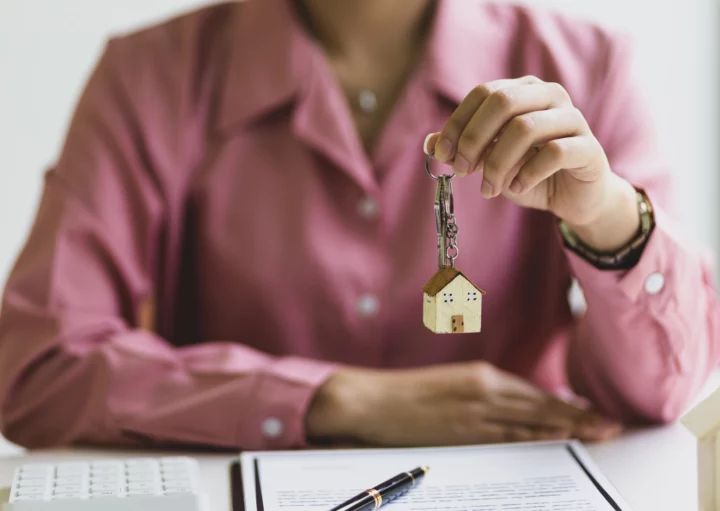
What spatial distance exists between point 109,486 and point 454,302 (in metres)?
0.33

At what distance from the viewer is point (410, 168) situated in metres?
1.12

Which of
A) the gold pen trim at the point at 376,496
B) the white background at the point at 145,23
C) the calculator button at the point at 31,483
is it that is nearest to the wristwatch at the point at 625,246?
the gold pen trim at the point at 376,496

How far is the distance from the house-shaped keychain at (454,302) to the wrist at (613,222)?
18cm

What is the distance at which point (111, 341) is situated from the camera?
100cm

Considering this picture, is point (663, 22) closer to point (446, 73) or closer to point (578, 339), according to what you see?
point (446, 73)

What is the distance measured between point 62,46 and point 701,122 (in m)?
1.29

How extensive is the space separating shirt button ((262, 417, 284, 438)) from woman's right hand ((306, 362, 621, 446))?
30 mm

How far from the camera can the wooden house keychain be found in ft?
2.39

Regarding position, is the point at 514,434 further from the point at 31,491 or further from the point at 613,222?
the point at 31,491

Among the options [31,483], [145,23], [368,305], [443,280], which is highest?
[145,23]

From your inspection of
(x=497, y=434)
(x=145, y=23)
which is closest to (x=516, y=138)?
(x=497, y=434)

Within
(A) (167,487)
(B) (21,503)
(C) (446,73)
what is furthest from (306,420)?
(C) (446,73)

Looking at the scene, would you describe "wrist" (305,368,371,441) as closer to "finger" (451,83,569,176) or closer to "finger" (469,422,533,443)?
"finger" (469,422,533,443)

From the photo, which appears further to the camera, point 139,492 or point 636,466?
point 636,466
